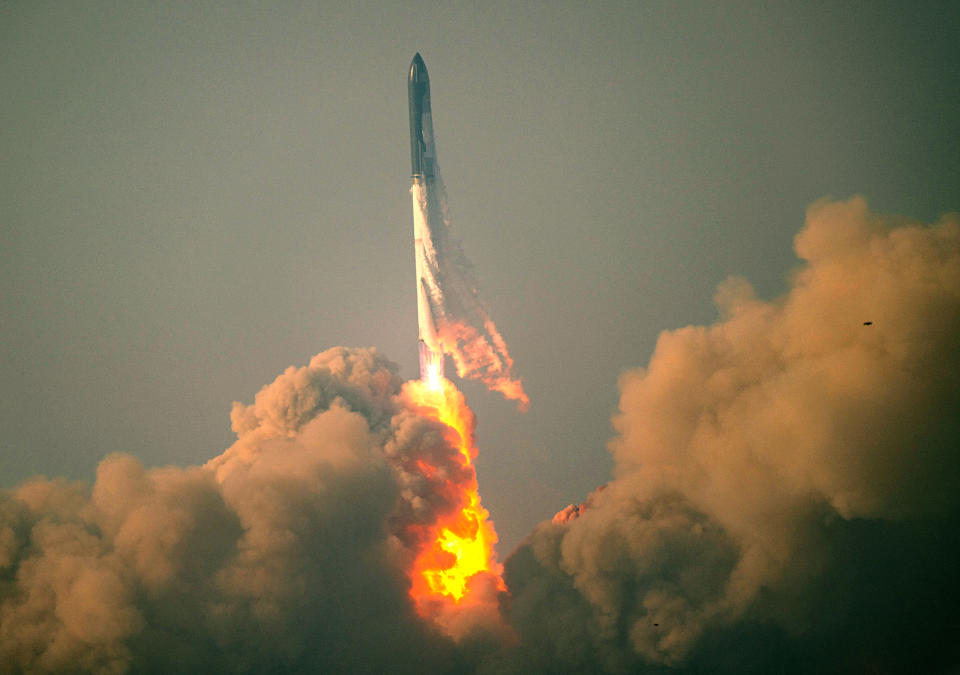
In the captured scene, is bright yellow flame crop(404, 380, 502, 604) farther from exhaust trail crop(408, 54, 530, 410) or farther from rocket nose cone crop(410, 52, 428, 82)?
rocket nose cone crop(410, 52, 428, 82)

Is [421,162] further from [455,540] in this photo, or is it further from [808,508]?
[808,508]

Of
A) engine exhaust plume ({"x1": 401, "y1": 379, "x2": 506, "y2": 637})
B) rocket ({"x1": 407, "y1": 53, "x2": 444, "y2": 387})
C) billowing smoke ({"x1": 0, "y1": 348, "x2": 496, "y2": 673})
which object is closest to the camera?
billowing smoke ({"x1": 0, "y1": 348, "x2": 496, "y2": 673})

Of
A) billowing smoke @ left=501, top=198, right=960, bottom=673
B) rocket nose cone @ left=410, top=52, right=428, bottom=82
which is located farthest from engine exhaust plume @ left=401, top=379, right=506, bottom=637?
rocket nose cone @ left=410, top=52, right=428, bottom=82

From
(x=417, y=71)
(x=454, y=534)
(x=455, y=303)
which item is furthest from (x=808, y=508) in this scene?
(x=417, y=71)

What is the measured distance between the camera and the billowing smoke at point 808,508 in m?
27.3

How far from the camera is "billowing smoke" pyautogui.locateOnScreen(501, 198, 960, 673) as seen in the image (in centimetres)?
2730

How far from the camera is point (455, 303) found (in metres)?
35.9

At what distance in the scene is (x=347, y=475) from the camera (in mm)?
31125

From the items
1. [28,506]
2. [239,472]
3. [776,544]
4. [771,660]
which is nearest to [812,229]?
[776,544]

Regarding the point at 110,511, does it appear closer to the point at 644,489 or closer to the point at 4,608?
the point at 4,608

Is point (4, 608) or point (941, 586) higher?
point (4, 608)

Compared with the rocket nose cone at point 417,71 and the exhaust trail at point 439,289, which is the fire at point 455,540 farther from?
the rocket nose cone at point 417,71

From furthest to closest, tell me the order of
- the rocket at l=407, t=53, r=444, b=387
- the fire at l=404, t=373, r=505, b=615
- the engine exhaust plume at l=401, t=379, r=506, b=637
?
1. the rocket at l=407, t=53, r=444, b=387
2. the fire at l=404, t=373, r=505, b=615
3. the engine exhaust plume at l=401, t=379, r=506, b=637

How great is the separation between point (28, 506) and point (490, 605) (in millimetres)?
14177
